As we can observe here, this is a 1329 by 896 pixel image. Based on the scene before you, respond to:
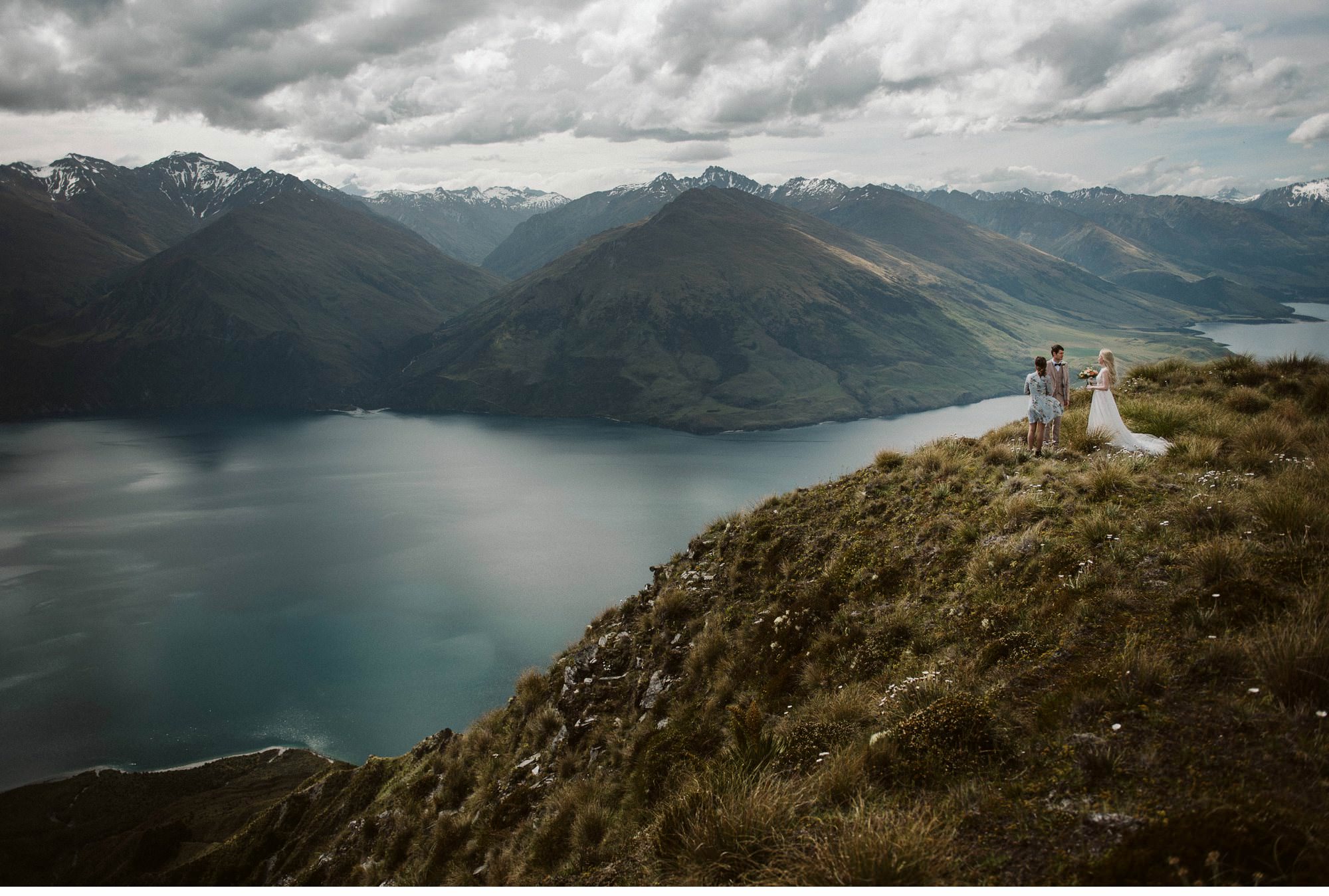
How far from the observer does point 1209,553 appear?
821 cm

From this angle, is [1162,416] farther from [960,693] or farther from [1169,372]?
[960,693]

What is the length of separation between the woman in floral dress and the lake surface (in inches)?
534

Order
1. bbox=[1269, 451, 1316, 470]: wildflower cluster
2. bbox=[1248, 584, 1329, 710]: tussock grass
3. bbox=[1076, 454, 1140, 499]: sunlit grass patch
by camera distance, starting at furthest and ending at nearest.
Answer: bbox=[1076, 454, 1140, 499]: sunlit grass patch → bbox=[1269, 451, 1316, 470]: wildflower cluster → bbox=[1248, 584, 1329, 710]: tussock grass

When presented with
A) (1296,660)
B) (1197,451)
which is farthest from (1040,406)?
(1296,660)

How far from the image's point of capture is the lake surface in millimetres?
67938

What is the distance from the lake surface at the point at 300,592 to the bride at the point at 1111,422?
14202 mm

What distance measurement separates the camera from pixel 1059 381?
54.1 feet

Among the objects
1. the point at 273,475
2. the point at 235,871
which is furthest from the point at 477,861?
the point at 273,475

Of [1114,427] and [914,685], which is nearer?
[914,685]

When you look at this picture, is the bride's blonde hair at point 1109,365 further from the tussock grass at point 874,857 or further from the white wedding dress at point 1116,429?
the tussock grass at point 874,857

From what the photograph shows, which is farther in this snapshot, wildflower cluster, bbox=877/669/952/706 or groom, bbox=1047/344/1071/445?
groom, bbox=1047/344/1071/445

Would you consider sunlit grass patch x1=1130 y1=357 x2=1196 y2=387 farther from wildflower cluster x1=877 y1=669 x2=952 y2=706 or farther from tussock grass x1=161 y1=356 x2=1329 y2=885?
wildflower cluster x1=877 y1=669 x2=952 y2=706

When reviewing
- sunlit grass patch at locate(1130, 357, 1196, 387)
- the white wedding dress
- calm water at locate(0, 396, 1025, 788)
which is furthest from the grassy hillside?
calm water at locate(0, 396, 1025, 788)

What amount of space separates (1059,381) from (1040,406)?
1.32 meters
